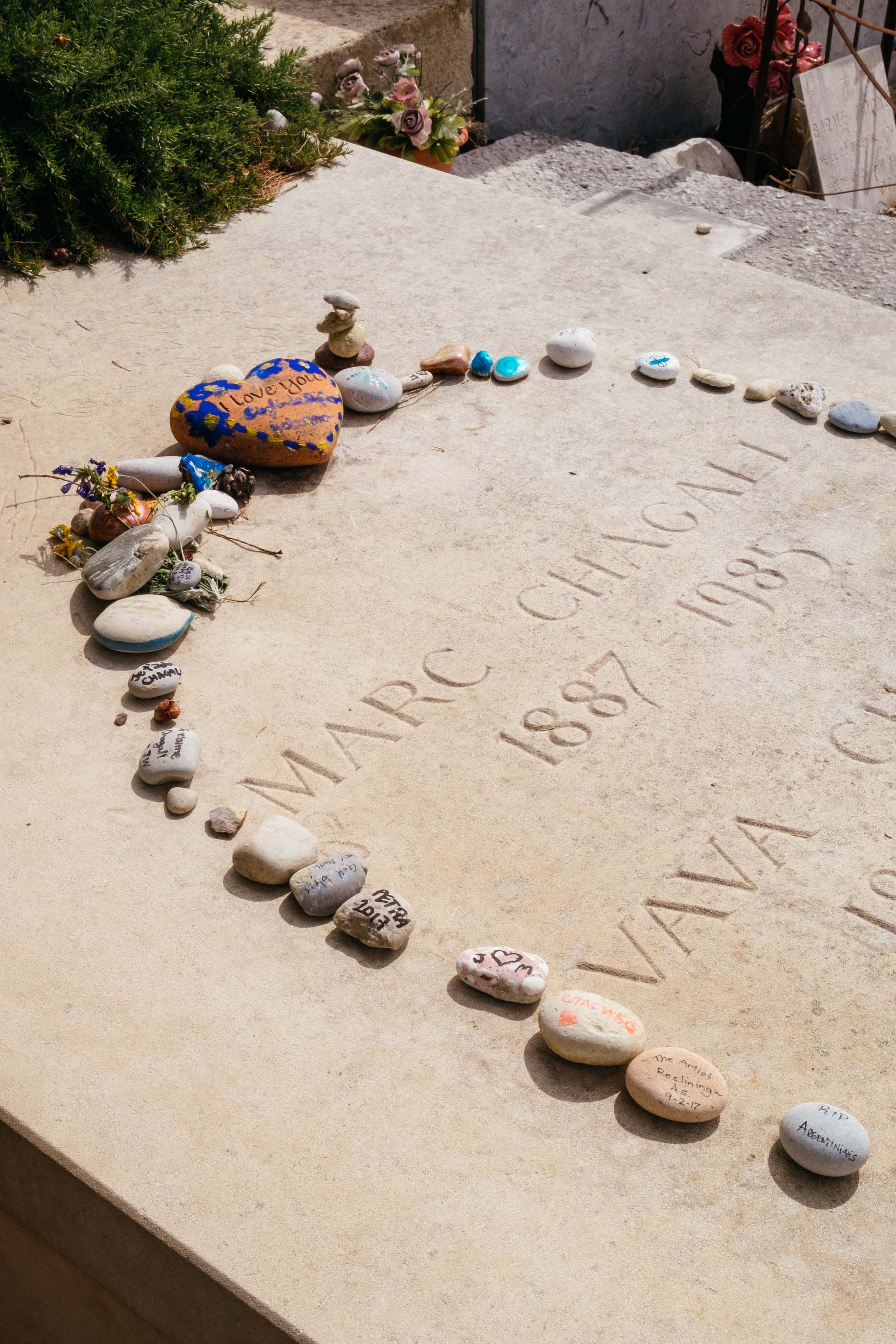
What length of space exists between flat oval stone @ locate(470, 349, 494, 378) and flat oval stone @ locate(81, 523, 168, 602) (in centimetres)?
130

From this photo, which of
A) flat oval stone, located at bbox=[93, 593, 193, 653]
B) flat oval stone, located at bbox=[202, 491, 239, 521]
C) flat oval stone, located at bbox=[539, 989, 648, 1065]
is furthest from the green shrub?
flat oval stone, located at bbox=[539, 989, 648, 1065]

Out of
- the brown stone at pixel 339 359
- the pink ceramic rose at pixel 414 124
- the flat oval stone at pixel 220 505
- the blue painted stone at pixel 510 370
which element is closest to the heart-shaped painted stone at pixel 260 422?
the flat oval stone at pixel 220 505

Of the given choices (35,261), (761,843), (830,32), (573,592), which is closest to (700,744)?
(761,843)

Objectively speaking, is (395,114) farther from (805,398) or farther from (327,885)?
(327,885)

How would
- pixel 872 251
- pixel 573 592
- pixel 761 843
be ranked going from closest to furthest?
1. pixel 761 843
2. pixel 573 592
3. pixel 872 251

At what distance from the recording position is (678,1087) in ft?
6.02

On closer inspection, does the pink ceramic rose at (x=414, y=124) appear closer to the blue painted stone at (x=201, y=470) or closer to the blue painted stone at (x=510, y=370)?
the blue painted stone at (x=510, y=370)

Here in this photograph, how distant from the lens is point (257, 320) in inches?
153

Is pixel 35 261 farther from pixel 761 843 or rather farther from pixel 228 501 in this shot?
pixel 761 843

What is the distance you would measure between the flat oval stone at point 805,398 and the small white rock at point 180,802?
215 centimetres

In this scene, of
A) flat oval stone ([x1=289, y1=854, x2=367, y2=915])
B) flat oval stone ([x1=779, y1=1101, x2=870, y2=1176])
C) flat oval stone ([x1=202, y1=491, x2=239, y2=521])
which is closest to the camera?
flat oval stone ([x1=779, y1=1101, x2=870, y2=1176])

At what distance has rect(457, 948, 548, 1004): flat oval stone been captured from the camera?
1.99 meters

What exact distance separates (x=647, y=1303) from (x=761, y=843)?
93cm

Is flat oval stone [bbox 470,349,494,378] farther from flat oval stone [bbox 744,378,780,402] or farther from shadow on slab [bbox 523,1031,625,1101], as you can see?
shadow on slab [bbox 523,1031,625,1101]
